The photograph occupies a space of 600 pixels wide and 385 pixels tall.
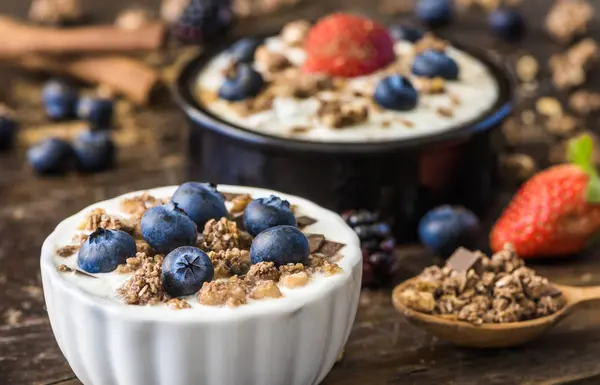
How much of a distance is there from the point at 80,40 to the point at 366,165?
3.35ft

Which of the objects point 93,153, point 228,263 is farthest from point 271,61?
point 228,263

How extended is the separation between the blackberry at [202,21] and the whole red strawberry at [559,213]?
1167 millimetres

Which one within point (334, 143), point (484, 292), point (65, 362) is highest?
point (334, 143)

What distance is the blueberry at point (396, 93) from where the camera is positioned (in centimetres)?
201

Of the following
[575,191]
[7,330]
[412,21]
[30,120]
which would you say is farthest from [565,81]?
[7,330]

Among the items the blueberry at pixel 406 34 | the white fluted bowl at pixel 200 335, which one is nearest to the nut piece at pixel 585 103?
the blueberry at pixel 406 34

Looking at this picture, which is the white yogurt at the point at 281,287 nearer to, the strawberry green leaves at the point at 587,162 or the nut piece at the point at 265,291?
the nut piece at the point at 265,291

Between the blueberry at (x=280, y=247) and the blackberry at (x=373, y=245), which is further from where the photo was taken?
the blackberry at (x=373, y=245)

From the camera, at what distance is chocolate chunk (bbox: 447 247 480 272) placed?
172cm

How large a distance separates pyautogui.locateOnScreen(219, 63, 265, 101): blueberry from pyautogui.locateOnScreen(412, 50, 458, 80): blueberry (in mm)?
304

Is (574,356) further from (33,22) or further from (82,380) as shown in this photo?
(33,22)

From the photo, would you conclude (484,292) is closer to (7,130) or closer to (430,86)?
(430,86)

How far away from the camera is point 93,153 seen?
231cm

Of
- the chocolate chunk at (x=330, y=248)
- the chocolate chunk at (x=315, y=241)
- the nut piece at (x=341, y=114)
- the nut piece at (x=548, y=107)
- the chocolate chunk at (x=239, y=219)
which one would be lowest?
the nut piece at (x=548, y=107)
